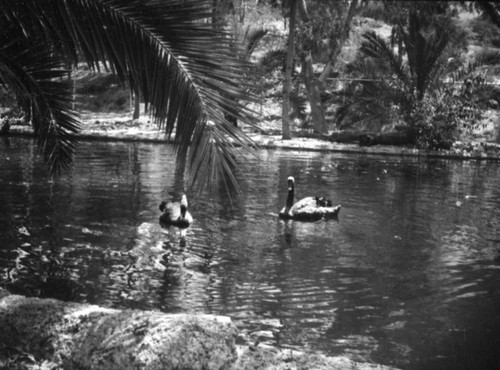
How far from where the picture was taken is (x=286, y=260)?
31.1 ft

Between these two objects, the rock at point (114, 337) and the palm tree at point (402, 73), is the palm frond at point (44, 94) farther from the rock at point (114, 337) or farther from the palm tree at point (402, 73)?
the palm tree at point (402, 73)

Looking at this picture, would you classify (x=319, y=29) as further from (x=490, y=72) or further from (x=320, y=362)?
(x=320, y=362)

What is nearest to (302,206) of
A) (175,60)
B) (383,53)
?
(175,60)

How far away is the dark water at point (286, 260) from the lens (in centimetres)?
674

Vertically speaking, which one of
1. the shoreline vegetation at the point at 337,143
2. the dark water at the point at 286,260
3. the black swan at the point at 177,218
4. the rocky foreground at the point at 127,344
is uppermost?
the rocky foreground at the point at 127,344

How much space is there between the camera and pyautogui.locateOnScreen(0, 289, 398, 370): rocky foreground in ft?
12.7

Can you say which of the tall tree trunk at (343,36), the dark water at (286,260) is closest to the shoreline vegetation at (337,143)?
the tall tree trunk at (343,36)

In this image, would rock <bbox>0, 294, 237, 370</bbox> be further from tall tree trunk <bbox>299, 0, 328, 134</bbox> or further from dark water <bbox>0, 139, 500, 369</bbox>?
tall tree trunk <bbox>299, 0, 328, 134</bbox>

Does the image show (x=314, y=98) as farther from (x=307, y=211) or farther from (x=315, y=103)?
(x=307, y=211)

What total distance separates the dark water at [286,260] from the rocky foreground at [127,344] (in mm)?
2208

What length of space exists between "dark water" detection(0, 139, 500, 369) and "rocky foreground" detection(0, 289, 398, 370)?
2208 mm

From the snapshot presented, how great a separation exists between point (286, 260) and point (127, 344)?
5.66 m

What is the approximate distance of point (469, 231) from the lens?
1197 centimetres

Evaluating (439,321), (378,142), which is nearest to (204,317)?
(439,321)
